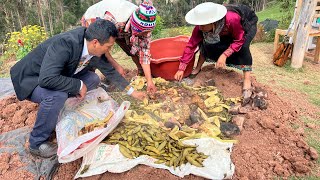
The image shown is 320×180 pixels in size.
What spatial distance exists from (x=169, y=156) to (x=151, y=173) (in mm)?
223

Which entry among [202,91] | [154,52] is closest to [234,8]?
[202,91]

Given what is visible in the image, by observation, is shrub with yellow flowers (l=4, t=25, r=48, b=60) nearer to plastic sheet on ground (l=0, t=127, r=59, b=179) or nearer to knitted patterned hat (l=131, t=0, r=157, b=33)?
plastic sheet on ground (l=0, t=127, r=59, b=179)

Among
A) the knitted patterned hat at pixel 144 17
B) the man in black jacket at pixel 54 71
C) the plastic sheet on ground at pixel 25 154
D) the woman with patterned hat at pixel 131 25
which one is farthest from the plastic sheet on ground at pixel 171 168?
the knitted patterned hat at pixel 144 17

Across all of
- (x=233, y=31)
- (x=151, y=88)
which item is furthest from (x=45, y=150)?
(x=233, y=31)

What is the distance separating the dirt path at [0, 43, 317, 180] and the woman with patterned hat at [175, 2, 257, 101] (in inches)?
19.3

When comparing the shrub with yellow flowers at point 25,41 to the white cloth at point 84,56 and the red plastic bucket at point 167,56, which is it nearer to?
the red plastic bucket at point 167,56

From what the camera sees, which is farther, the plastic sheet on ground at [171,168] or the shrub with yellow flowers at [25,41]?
the shrub with yellow flowers at [25,41]

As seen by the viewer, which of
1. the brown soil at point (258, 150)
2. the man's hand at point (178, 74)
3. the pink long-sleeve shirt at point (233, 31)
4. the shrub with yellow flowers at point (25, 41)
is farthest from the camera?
the shrub with yellow flowers at point (25, 41)

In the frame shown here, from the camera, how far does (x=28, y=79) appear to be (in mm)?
2562

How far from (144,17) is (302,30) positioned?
3.52 m

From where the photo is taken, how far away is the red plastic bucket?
389cm

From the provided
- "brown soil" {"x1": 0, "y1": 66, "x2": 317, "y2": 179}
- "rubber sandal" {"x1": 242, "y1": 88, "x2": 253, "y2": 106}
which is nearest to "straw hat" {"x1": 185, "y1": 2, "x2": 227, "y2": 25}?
"rubber sandal" {"x1": 242, "y1": 88, "x2": 253, "y2": 106}

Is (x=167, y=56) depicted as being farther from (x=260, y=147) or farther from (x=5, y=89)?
(x=5, y=89)

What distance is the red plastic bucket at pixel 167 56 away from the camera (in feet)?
12.8
